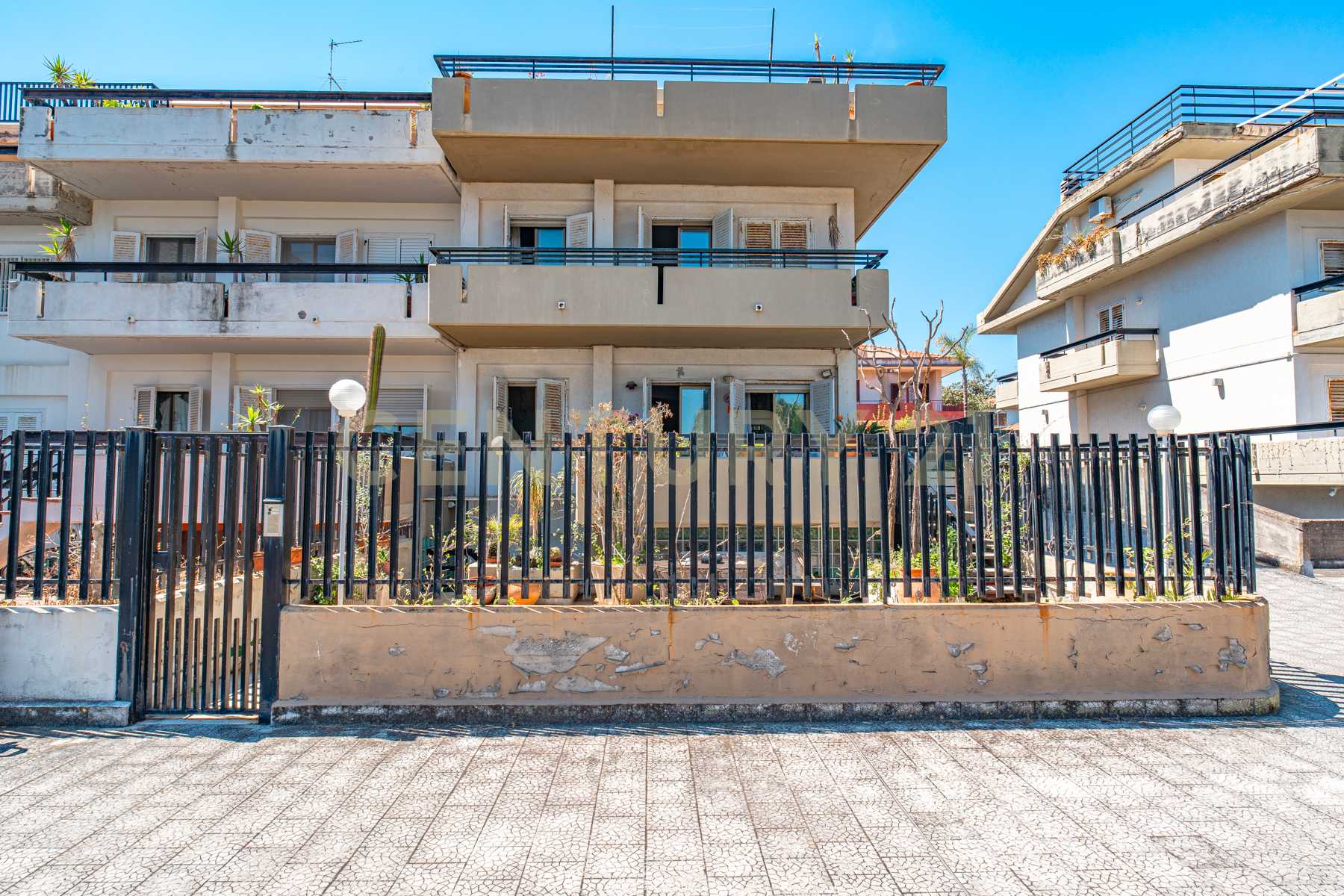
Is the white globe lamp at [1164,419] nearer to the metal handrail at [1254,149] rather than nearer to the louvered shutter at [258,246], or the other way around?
the metal handrail at [1254,149]

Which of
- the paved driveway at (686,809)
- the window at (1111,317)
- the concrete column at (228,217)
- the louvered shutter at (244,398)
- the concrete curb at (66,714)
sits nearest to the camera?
the paved driveway at (686,809)

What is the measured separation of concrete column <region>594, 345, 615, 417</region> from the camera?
13672 millimetres

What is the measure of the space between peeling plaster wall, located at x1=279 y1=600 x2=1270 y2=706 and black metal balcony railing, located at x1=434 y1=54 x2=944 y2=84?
35.9 ft

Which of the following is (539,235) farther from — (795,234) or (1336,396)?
(1336,396)

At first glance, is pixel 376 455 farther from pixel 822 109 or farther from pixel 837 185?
pixel 837 185

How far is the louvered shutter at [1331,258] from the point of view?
15.4 meters

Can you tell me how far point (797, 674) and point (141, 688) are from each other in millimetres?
4758

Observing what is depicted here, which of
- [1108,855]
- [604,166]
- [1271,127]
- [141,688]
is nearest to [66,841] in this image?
[141,688]

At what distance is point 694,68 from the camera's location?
1294 cm

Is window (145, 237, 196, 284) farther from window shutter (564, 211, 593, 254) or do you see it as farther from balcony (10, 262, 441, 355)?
window shutter (564, 211, 593, 254)

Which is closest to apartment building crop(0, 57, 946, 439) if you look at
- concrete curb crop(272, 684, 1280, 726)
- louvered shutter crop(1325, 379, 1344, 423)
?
concrete curb crop(272, 684, 1280, 726)

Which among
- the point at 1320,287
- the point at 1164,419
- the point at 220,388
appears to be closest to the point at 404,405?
the point at 220,388

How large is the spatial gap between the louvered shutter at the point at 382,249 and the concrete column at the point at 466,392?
2.63 m

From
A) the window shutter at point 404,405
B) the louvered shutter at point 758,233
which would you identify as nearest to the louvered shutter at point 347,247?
the window shutter at point 404,405
